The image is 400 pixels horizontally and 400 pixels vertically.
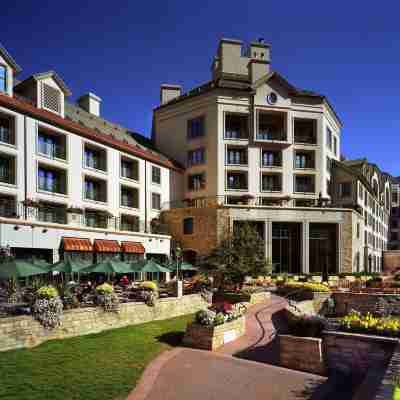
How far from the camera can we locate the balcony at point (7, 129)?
85.9ft

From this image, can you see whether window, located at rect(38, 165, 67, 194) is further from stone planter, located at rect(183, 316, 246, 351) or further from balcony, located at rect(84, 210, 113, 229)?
stone planter, located at rect(183, 316, 246, 351)

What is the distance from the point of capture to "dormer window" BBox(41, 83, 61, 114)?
30531 mm

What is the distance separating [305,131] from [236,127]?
8956 millimetres

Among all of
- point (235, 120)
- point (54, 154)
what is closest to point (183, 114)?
point (235, 120)

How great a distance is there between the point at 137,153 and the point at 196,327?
1043 inches

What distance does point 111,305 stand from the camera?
52.5ft

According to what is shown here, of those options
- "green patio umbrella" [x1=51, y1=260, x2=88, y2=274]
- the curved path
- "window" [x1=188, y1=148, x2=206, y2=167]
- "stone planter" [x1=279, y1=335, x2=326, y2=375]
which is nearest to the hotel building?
"window" [x1=188, y1=148, x2=206, y2=167]

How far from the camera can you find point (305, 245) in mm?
39688

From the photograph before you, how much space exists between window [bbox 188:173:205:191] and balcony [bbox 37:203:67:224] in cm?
1804

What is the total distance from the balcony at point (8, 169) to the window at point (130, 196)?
40.3ft

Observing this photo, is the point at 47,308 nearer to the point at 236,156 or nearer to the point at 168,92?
the point at 236,156

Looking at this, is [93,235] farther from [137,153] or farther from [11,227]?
[137,153]

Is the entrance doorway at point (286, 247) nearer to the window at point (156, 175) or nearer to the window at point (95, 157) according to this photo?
the window at point (156, 175)

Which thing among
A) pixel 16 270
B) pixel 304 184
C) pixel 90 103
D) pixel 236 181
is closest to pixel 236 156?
pixel 236 181
